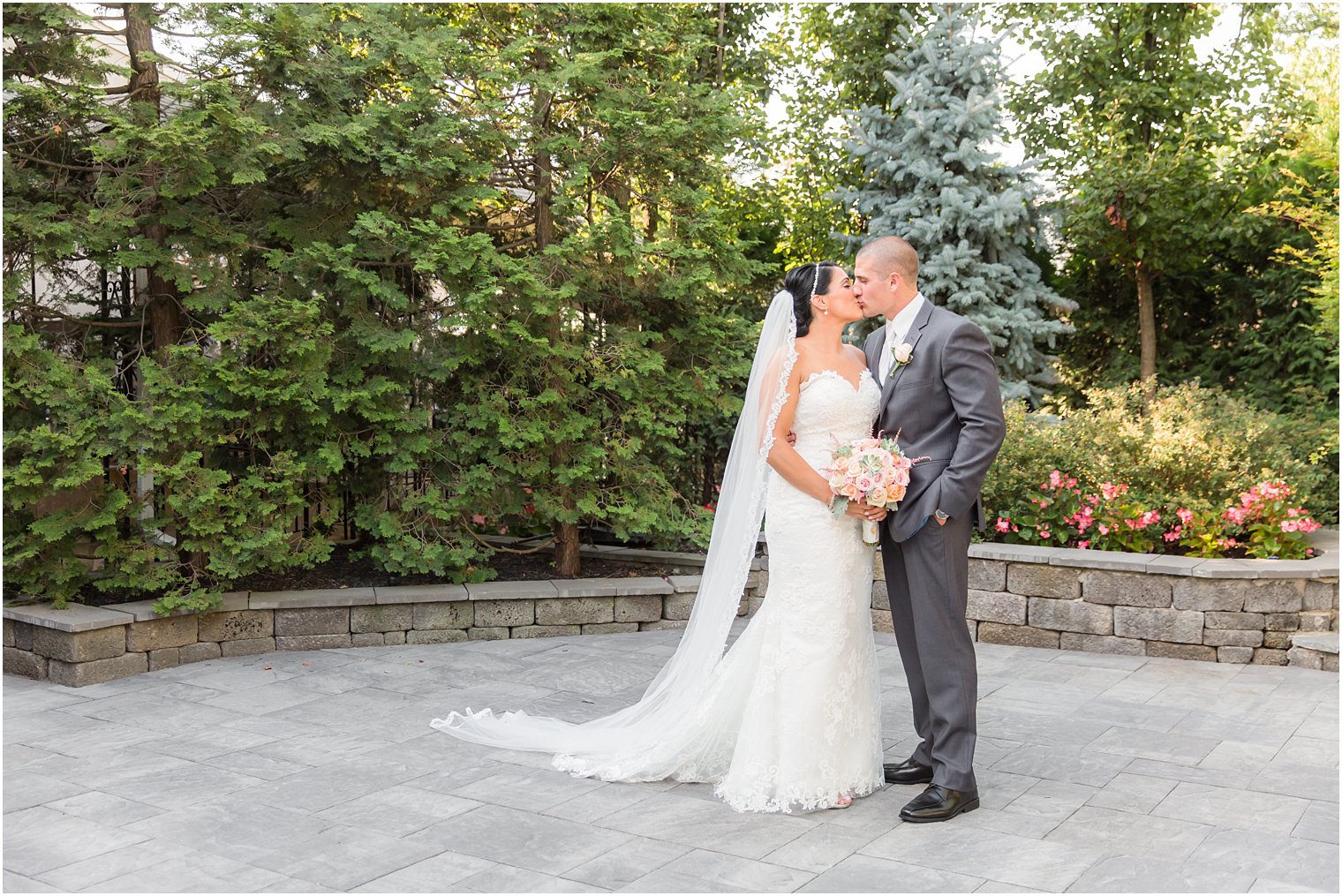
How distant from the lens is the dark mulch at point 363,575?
6821mm

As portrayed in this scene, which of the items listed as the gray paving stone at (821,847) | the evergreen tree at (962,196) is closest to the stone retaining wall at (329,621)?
the gray paving stone at (821,847)

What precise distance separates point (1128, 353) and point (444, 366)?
25.2ft

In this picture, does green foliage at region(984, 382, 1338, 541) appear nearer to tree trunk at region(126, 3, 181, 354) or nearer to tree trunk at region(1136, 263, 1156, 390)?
tree trunk at region(1136, 263, 1156, 390)

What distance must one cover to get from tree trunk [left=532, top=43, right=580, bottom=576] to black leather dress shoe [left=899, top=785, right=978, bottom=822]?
3740 mm

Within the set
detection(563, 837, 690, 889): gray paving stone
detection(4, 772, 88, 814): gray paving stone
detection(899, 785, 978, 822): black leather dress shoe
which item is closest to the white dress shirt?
detection(899, 785, 978, 822): black leather dress shoe

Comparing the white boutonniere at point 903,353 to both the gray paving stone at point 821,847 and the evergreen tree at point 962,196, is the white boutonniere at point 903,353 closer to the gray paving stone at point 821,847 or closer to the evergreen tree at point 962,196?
the gray paving stone at point 821,847

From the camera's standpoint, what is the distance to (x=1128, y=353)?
38.0 feet

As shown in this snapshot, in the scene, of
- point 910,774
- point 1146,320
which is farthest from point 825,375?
point 1146,320

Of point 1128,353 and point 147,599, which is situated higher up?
point 1128,353

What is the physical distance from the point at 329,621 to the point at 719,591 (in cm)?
316

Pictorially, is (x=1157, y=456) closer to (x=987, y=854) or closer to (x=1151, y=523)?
(x=1151, y=523)

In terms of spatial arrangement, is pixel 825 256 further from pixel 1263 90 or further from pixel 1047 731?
pixel 1047 731

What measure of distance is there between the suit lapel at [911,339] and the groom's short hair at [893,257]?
142 millimetres

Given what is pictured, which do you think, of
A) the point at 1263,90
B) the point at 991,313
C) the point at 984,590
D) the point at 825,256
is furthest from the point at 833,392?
the point at 1263,90
